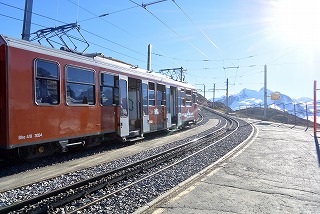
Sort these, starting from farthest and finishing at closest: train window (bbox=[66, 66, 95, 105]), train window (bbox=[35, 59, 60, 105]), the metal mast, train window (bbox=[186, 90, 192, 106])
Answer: train window (bbox=[186, 90, 192, 106])
the metal mast
train window (bbox=[66, 66, 95, 105])
train window (bbox=[35, 59, 60, 105])

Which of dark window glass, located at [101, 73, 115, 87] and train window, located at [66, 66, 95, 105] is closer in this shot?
train window, located at [66, 66, 95, 105]

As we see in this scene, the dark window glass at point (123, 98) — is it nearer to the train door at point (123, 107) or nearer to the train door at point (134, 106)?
the train door at point (123, 107)

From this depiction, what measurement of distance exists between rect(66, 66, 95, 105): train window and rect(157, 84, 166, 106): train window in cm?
588

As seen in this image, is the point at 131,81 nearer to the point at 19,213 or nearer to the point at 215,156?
the point at 215,156

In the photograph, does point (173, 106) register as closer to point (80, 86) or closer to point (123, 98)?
point (123, 98)

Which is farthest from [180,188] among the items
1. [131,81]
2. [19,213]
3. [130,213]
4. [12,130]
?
[131,81]

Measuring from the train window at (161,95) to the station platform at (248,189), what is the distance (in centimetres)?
673

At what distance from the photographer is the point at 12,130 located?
729cm

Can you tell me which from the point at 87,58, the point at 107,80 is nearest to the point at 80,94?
the point at 87,58

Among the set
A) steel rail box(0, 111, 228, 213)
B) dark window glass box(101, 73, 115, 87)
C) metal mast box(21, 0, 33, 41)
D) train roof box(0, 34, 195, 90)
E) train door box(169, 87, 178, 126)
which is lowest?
steel rail box(0, 111, 228, 213)

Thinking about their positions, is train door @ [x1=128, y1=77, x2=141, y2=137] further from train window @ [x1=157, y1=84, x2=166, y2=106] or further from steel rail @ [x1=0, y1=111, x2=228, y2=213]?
steel rail @ [x1=0, y1=111, x2=228, y2=213]

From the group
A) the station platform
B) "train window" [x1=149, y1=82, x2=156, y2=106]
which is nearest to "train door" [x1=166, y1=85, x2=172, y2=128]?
"train window" [x1=149, y1=82, x2=156, y2=106]

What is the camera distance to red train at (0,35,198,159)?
289 inches

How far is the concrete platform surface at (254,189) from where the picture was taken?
515 centimetres
